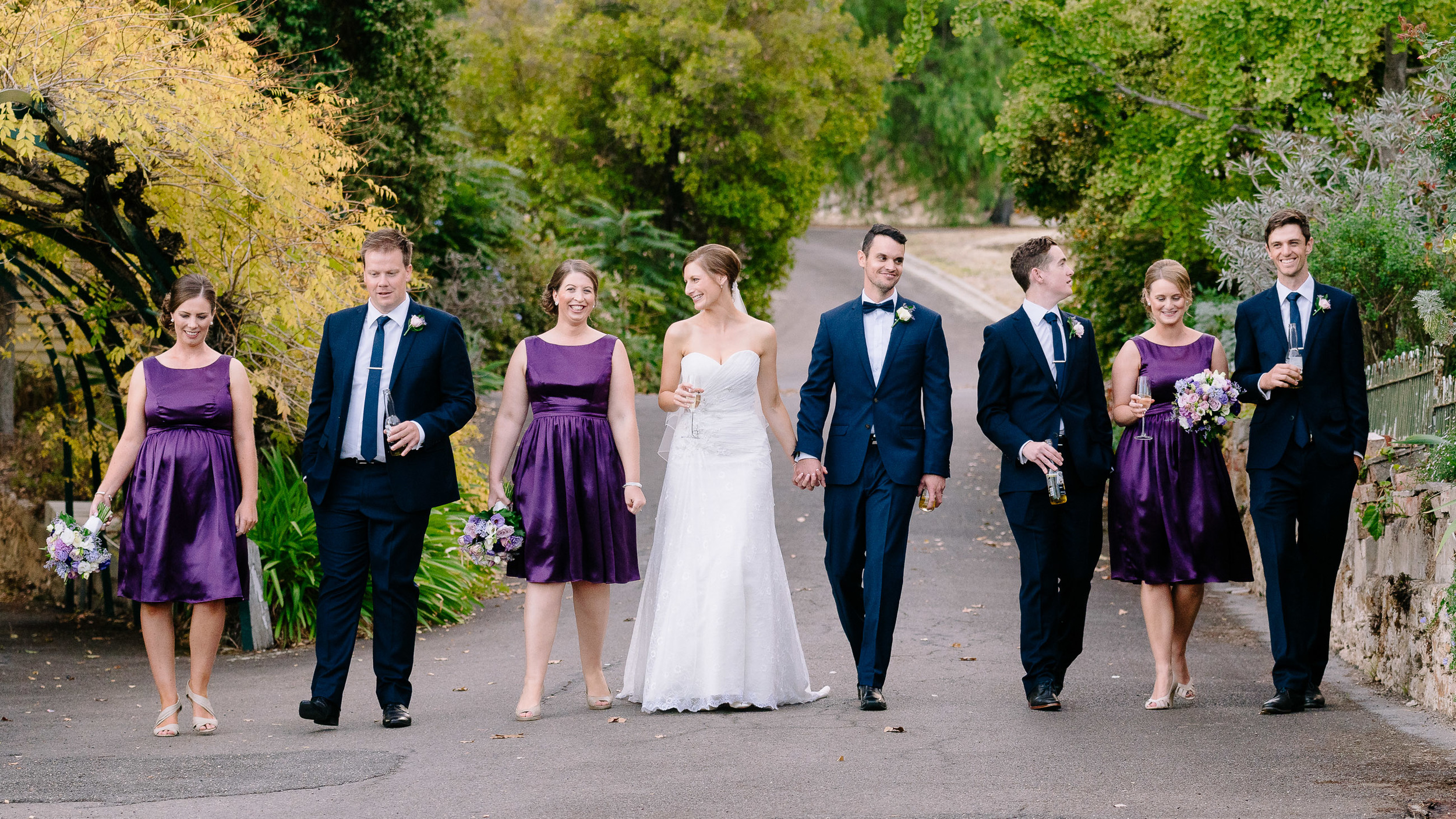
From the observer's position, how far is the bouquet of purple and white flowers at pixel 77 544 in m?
6.89

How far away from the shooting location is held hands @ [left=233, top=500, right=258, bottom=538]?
22.4 ft

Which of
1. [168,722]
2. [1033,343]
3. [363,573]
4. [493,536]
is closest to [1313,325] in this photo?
[1033,343]

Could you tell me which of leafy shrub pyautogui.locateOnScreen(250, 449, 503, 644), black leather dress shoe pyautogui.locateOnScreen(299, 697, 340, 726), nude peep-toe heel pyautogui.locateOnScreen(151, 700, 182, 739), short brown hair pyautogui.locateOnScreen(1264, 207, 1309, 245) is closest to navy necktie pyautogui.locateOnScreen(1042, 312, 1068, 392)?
short brown hair pyautogui.locateOnScreen(1264, 207, 1309, 245)

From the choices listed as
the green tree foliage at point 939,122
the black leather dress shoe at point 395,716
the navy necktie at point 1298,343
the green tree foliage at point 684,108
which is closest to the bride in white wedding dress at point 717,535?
the black leather dress shoe at point 395,716

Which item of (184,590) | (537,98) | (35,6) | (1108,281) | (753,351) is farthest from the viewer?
(537,98)

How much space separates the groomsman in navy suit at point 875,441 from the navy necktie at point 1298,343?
160 cm

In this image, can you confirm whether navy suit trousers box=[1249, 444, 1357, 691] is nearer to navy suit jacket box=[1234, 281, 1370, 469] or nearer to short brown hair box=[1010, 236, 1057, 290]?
navy suit jacket box=[1234, 281, 1370, 469]

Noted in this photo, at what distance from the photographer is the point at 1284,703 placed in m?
6.71

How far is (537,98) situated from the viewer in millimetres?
29594

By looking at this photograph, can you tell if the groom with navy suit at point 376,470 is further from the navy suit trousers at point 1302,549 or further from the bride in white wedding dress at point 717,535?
the navy suit trousers at point 1302,549

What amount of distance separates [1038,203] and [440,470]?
43.8 ft

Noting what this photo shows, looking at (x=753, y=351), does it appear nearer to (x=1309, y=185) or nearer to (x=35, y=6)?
(x=35, y=6)

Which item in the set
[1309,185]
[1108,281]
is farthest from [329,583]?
[1108,281]

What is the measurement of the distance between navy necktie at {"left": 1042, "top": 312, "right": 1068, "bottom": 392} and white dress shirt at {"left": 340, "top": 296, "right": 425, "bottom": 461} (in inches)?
116
